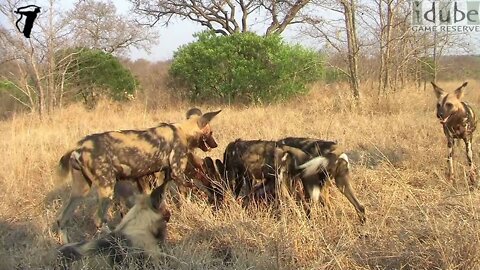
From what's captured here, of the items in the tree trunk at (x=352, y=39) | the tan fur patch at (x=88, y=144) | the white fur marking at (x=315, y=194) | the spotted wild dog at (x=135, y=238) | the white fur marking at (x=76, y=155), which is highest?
the tree trunk at (x=352, y=39)

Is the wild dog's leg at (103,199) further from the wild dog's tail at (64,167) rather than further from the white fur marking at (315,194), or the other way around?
the white fur marking at (315,194)

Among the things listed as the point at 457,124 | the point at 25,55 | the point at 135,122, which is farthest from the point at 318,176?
the point at 25,55

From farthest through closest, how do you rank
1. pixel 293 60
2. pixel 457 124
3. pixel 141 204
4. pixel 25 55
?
1. pixel 293 60
2. pixel 25 55
3. pixel 457 124
4. pixel 141 204

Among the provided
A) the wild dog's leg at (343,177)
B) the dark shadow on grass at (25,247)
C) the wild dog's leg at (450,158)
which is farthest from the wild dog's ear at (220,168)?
the wild dog's leg at (450,158)

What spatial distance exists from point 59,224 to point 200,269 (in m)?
1.56

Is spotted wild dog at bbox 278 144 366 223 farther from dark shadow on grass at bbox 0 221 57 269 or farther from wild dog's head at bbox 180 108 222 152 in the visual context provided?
dark shadow on grass at bbox 0 221 57 269

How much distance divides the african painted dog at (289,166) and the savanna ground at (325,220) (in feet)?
0.62

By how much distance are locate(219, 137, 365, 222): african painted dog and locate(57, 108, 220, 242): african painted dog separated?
499mm

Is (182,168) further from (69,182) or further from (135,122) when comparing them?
(135,122)

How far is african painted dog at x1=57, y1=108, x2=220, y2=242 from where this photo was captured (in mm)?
4012

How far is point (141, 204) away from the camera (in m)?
3.38

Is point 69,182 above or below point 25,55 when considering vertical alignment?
below

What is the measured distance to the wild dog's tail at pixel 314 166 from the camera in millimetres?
3896

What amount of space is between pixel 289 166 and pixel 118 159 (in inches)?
55.0
